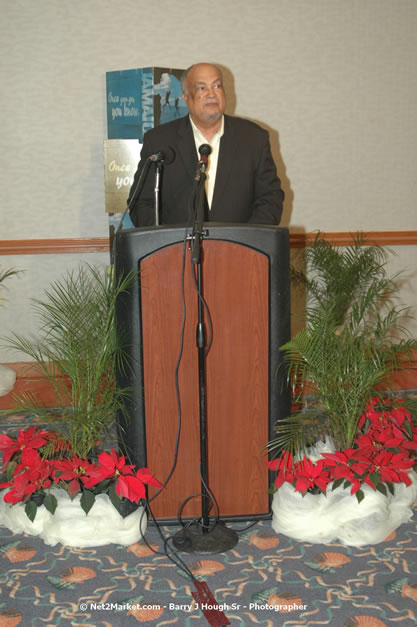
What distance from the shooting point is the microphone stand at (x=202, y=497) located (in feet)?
7.09

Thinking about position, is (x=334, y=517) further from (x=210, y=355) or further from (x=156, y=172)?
(x=156, y=172)

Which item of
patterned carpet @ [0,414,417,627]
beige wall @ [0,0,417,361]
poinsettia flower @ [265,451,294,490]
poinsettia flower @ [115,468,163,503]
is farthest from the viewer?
beige wall @ [0,0,417,361]

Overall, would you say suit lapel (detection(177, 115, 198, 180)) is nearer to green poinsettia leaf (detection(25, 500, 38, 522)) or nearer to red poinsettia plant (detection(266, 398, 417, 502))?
red poinsettia plant (detection(266, 398, 417, 502))

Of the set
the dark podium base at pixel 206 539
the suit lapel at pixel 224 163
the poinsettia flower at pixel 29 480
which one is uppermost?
the suit lapel at pixel 224 163

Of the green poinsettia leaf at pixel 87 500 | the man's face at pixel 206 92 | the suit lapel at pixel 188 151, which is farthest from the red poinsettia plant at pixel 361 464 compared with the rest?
the man's face at pixel 206 92

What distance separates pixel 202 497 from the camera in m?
2.40

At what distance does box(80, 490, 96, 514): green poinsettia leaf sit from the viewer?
92.8 inches

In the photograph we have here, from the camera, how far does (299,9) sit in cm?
469

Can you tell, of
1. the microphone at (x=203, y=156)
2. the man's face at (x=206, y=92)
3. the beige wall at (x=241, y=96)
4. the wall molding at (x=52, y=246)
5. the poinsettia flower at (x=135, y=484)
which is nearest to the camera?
the microphone at (x=203, y=156)

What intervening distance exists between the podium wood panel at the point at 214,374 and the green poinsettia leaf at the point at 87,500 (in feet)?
0.75

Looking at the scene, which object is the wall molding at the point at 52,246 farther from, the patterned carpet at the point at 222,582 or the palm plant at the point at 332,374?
the patterned carpet at the point at 222,582

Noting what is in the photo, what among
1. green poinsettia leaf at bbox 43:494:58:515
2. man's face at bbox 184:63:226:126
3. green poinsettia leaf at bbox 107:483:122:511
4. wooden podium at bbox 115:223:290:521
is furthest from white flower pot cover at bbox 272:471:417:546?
man's face at bbox 184:63:226:126

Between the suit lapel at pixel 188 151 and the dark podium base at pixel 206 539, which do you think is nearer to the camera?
the dark podium base at pixel 206 539

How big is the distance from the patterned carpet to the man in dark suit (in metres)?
1.29
